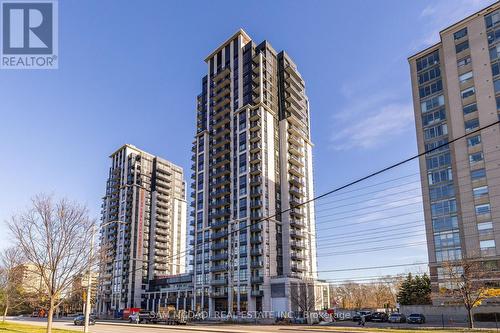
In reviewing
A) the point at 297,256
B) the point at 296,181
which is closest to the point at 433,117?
the point at 296,181

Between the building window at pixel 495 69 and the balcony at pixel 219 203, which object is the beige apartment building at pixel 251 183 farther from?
the building window at pixel 495 69

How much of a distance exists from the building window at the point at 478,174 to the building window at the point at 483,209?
4.80m

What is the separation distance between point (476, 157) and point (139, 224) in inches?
4274

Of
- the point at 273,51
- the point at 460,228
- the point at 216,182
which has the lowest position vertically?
the point at 460,228

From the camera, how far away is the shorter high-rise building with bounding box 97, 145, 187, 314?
135875 millimetres

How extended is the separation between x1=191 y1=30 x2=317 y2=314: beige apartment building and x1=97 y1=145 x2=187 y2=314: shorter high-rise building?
40429 millimetres

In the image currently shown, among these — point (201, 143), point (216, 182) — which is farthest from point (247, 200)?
point (201, 143)

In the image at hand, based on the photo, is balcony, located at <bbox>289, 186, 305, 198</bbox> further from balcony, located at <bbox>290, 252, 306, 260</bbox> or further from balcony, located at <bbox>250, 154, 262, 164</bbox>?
balcony, located at <bbox>290, 252, 306, 260</bbox>

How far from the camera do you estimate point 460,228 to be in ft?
224

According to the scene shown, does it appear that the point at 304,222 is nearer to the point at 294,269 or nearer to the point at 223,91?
the point at 294,269

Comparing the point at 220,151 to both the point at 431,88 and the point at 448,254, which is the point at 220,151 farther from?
the point at 448,254

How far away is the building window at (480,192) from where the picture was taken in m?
66.2

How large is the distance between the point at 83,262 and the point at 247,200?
67085 millimetres

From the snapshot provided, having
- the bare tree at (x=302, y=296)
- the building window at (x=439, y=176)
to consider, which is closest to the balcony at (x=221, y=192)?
the bare tree at (x=302, y=296)
